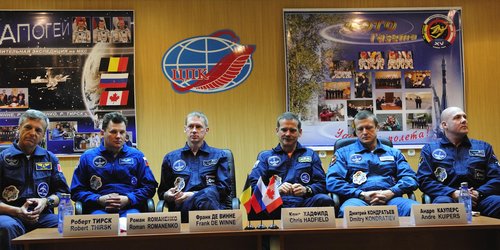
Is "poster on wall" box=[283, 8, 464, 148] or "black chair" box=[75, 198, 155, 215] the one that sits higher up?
"poster on wall" box=[283, 8, 464, 148]

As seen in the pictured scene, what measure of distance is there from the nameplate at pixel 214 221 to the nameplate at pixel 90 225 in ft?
1.40

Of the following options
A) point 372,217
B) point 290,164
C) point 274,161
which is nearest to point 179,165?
point 274,161

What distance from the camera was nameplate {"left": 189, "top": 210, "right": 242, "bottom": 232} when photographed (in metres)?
2.61

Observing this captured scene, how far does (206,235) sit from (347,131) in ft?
9.07

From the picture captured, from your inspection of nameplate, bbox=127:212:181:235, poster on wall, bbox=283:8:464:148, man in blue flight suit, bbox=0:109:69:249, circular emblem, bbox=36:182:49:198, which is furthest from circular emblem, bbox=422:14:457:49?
circular emblem, bbox=36:182:49:198

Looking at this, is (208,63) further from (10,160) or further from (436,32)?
(436,32)

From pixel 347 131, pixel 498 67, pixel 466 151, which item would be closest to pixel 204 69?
pixel 347 131

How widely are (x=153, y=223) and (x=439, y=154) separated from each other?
255 cm

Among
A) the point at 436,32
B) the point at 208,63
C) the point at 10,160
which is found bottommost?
the point at 10,160

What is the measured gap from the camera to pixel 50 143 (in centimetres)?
472

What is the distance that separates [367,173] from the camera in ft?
12.6

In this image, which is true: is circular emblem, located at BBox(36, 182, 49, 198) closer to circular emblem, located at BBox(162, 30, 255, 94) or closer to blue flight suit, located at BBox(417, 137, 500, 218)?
circular emblem, located at BBox(162, 30, 255, 94)

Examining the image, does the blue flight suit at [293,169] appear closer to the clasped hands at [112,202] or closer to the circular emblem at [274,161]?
the circular emblem at [274,161]

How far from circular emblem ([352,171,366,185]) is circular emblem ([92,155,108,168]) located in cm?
199
